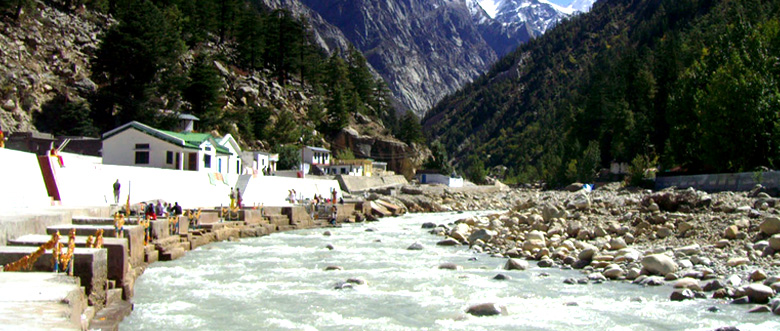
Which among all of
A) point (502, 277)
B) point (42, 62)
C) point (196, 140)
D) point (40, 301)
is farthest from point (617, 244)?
point (42, 62)

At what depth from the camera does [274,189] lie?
4600cm

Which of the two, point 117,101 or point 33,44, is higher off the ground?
point 33,44

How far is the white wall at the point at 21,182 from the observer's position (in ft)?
67.1

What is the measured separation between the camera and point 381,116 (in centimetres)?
12112

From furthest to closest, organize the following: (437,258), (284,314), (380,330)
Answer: (437,258)
(284,314)
(380,330)

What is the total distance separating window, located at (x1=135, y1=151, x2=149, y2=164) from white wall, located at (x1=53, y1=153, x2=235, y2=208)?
→ 7.78m

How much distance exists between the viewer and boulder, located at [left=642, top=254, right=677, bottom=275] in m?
15.7

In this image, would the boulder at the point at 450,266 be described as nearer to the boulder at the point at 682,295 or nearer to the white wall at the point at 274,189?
the boulder at the point at 682,295

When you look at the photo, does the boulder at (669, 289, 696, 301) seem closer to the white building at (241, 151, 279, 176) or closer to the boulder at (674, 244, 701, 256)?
the boulder at (674, 244, 701, 256)

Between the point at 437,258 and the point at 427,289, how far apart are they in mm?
5921

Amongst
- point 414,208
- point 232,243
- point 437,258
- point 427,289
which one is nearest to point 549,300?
point 427,289

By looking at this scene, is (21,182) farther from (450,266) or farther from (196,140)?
(196,140)

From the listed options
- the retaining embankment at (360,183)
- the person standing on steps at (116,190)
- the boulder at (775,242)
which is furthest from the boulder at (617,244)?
the retaining embankment at (360,183)

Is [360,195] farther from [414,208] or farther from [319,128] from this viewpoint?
[319,128]
